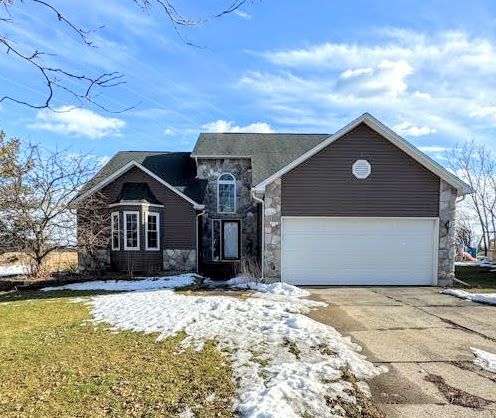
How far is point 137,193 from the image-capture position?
17.5 meters

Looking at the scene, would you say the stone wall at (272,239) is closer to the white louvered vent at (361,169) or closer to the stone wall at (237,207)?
the white louvered vent at (361,169)

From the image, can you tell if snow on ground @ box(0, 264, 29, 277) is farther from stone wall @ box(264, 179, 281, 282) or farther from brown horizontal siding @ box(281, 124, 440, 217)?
brown horizontal siding @ box(281, 124, 440, 217)

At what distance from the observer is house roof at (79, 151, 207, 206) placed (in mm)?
17812

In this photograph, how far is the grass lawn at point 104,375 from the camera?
423 cm


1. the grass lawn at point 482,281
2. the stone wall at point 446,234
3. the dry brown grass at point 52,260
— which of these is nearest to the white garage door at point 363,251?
the stone wall at point 446,234

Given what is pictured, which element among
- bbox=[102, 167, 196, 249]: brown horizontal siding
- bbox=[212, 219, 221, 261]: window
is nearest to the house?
bbox=[102, 167, 196, 249]: brown horizontal siding

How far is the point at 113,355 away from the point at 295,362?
2.52 m

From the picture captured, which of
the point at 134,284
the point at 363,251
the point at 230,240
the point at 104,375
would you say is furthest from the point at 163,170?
the point at 104,375

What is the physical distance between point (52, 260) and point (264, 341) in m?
15.0

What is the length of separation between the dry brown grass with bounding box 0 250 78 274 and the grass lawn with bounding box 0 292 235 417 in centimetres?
959

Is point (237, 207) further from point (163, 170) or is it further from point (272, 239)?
point (272, 239)

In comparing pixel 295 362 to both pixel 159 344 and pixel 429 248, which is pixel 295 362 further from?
pixel 429 248

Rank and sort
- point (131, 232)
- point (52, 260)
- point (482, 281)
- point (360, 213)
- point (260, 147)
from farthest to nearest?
point (260, 147) → point (52, 260) → point (131, 232) → point (482, 281) → point (360, 213)

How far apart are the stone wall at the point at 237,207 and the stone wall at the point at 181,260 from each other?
7.27ft
